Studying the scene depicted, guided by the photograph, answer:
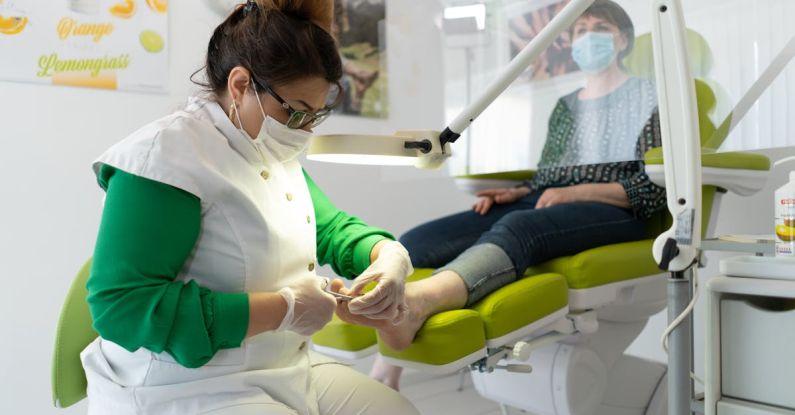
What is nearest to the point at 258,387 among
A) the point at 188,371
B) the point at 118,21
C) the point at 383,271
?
the point at 188,371

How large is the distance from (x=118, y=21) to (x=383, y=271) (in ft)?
4.72

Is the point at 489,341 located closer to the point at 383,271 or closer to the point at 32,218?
the point at 383,271

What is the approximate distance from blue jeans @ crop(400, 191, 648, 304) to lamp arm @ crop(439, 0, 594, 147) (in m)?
0.34

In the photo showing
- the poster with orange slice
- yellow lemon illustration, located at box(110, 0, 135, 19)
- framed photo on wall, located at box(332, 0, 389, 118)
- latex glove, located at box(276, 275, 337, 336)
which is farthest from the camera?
framed photo on wall, located at box(332, 0, 389, 118)

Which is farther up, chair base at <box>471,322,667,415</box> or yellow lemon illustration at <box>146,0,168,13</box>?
yellow lemon illustration at <box>146,0,168,13</box>

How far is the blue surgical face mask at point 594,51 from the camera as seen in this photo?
5.54ft

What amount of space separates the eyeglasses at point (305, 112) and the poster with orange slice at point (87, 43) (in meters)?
1.19

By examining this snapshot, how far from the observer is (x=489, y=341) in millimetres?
1305

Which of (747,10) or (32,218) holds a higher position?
(747,10)

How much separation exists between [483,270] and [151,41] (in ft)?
4.65

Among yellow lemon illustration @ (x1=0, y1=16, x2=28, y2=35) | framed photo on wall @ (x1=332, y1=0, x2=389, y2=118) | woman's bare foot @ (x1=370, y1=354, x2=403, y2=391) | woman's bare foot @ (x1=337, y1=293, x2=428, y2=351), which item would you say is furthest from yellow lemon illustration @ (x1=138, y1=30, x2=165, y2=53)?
woman's bare foot @ (x1=337, y1=293, x2=428, y2=351)

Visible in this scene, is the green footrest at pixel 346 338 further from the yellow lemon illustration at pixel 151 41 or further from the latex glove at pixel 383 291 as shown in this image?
the yellow lemon illustration at pixel 151 41

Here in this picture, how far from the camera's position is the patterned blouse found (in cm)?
164

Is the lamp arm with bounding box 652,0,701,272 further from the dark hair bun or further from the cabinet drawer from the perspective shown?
the dark hair bun
